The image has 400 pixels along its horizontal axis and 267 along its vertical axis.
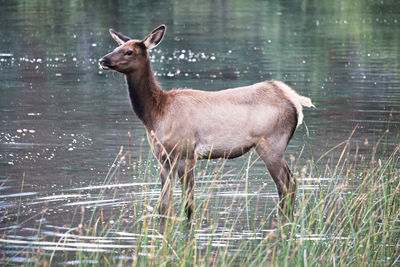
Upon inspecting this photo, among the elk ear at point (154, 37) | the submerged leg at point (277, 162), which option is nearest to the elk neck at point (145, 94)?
the elk ear at point (154, 37)

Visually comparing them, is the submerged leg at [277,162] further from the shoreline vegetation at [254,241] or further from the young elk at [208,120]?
the shoreline vegetation at [254,241]

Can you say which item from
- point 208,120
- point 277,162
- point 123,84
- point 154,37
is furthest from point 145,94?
point 123,84

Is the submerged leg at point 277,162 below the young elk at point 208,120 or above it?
below

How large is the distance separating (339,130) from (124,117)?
11.7 ft

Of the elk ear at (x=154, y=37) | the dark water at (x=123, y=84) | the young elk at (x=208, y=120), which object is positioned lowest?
the dark water at (x=123, y=84)

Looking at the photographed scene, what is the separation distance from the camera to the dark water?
8859mm

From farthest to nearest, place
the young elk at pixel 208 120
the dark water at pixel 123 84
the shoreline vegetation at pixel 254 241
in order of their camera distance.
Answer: the dark water at pixel 123 84
the young elk at pixel 208 120
the shoreline vegetation at pixel 254 241

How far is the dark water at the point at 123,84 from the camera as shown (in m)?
8.86

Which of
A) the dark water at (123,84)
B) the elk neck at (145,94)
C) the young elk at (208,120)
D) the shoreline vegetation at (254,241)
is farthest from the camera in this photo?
the dark water at (123,84)

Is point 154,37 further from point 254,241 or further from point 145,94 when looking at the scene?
point 254,241

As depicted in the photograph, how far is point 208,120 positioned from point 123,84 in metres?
10.9

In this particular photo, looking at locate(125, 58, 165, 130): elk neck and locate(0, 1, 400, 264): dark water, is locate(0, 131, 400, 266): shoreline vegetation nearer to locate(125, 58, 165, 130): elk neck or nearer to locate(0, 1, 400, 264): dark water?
locate(0, 1, 400, 264): dark water

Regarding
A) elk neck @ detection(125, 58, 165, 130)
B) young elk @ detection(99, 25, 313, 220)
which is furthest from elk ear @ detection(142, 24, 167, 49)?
elk neck @ detection(125, 58, 165, 130)

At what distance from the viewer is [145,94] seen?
8375mm
